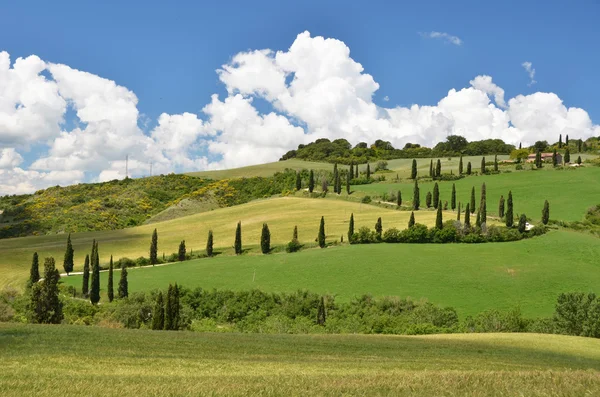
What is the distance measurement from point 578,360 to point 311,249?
76802mm

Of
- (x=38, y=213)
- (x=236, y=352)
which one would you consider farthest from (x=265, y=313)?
(x=38, y=213)

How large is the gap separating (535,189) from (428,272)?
73613 mm

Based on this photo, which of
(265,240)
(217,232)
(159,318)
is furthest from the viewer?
(217,232)

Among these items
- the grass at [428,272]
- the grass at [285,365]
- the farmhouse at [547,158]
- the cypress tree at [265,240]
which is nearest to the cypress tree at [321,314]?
the grass at [428,272]

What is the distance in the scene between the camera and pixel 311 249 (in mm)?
105938

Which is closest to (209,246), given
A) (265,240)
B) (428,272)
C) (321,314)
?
(265,240)

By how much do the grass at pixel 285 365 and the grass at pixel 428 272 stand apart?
34144mm

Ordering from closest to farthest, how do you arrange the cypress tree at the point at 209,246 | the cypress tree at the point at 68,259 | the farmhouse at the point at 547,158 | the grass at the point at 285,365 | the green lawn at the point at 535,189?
the grass at the point at 285,365, the cypress tree at the point at 68,259, the cypress tree at the point at 209,246, the green lawn at the point at 535,189, the farmhouse at the point at 547,158

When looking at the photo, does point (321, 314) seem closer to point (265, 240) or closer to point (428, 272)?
point (428, 272)

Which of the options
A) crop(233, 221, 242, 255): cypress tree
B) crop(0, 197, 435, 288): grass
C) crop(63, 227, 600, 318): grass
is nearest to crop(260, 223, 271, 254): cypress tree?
crop(233, 221, 242, 255): cypress tree

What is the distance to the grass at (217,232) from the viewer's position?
111m

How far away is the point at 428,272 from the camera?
8456 cm

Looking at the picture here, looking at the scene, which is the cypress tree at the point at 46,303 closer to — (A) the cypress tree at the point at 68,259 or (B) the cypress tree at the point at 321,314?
(B) the cypress tree at the point at 321,314

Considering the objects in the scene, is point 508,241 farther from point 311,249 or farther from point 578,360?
point 578,360
